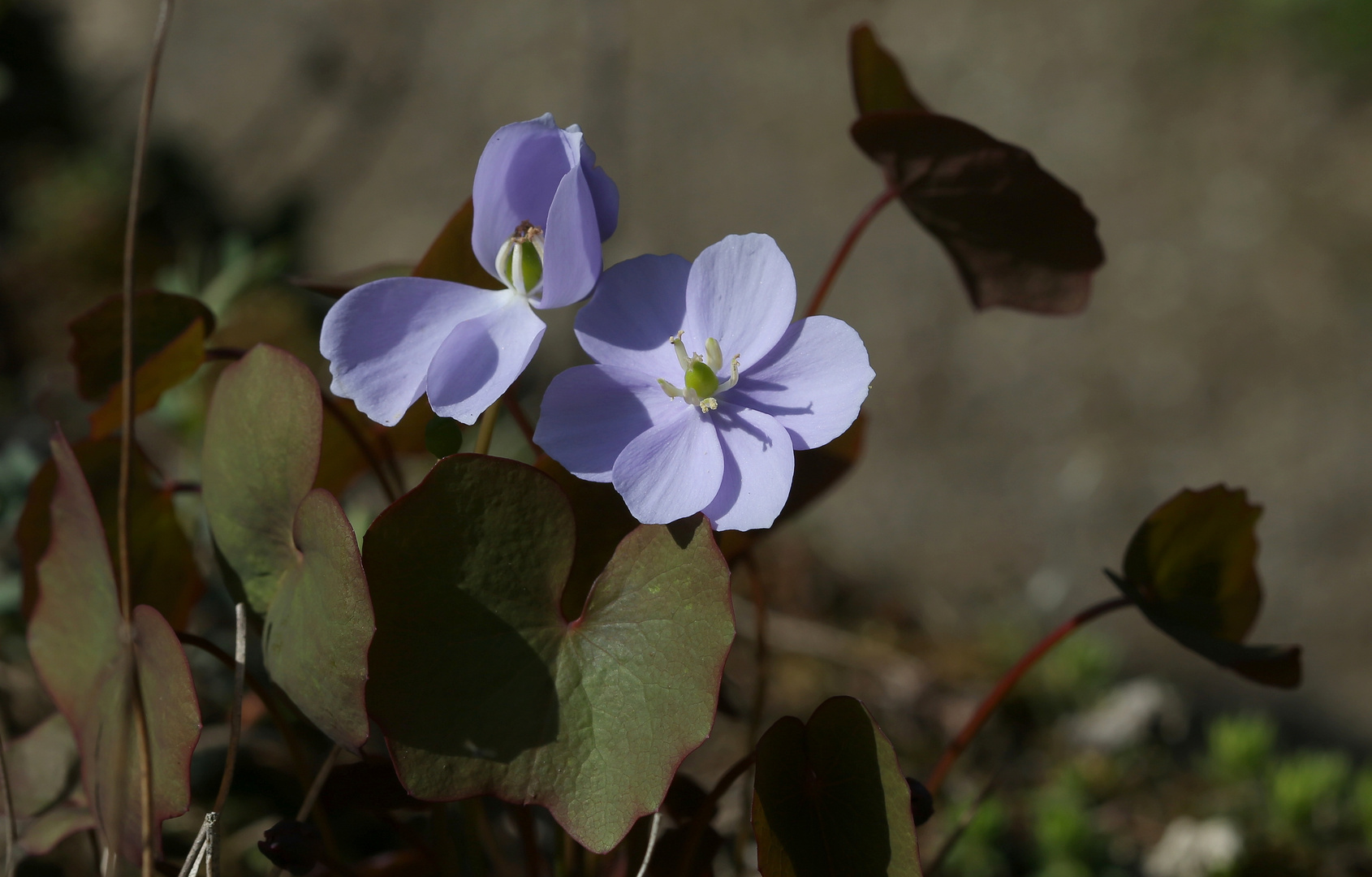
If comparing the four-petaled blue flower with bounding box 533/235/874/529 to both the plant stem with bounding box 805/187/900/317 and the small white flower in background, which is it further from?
the small white flower in background

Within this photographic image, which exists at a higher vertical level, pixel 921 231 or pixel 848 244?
pixel 848 244

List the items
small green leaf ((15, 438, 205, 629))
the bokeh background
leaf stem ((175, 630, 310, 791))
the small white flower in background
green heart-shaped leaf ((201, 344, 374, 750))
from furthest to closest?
1. the bokeh background
2. the small white flower in background
3. small green leaf ((15, 438, 205, 629))
4. leaf stem ((175, 630, 310, 791))
5. green heart-shaped leaf ((201, 344, 374, 750))

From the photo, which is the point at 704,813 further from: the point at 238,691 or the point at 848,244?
the point at 848,244

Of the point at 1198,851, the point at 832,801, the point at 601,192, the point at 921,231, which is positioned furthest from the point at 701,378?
the point at 921,231

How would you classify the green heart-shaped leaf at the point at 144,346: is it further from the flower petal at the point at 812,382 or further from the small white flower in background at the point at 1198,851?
the small white flower in background at the point at 1198,851

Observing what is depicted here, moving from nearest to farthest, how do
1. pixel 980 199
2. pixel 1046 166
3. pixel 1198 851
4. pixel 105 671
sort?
pixel 105 671 → pixel 980 199 → pixel 1198 851 → pixel 1046 166

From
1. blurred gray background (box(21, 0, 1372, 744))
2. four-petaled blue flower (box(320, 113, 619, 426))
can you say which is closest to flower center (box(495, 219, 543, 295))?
four-petaled blue flower (box(320, 113, 619, 426))
